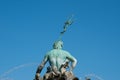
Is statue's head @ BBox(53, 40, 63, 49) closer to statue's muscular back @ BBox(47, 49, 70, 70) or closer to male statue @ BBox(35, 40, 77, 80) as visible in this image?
male statue @ BBox(35, 40, 77, 80)

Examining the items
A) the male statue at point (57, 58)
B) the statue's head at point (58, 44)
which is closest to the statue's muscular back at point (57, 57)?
the male statue at point (57, 58)

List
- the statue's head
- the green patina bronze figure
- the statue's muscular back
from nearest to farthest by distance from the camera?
the green patina bronze figure
the statue's muscular back
the statue's head

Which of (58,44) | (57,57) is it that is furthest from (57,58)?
(58,44)

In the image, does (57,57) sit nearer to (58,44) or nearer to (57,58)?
(57,58)

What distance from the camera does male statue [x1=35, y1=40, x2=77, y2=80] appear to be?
2397 centimetres

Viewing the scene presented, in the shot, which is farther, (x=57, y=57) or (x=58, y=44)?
(x=58, y=44)

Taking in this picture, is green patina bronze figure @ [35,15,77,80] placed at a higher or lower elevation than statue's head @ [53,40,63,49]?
lower

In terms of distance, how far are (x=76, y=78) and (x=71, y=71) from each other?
1.15 meters

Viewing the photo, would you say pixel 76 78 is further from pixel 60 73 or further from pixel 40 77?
pixel 40 77

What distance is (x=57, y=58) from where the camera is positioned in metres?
24.2

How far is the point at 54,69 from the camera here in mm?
23609

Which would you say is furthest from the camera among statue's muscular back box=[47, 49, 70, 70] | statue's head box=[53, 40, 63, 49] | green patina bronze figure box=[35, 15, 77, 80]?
statue's head box=[53, 40, 63, 49]

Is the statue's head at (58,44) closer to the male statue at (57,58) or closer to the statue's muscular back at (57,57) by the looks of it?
the male statue at (57,58)

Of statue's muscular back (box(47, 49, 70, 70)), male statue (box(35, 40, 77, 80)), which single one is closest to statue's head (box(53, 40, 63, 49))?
male statue (box(35, 40, 77, 80))
